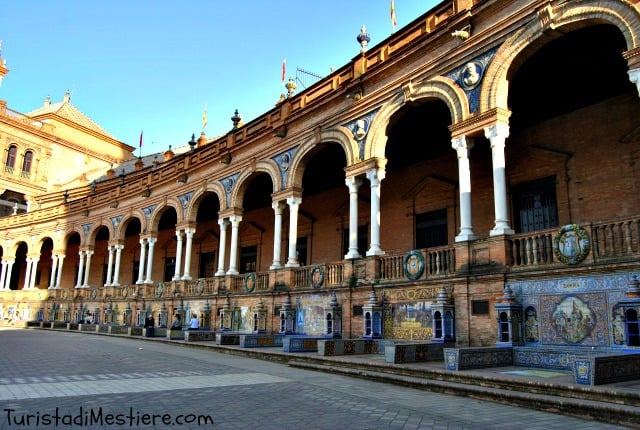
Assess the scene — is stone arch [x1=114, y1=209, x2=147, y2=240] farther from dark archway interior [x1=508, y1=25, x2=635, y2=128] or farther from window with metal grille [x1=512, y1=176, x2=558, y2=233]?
dark archway interior [x1=508, y1=25, x2=635, y2=128]

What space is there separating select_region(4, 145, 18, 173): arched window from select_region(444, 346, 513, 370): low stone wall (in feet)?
147

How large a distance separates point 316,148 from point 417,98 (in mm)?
5056

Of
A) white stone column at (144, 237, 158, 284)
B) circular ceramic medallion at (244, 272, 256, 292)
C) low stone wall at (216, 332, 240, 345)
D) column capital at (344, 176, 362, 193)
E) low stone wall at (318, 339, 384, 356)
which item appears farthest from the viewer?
white stone column at (144, 237, 158, 284)

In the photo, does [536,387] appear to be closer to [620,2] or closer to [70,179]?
[620,2]

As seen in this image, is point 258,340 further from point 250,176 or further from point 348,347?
point 250,176

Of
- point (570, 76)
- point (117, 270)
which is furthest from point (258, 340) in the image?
point (117, 270)

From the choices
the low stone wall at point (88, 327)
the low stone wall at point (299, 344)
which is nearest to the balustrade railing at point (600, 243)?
the low stone wall at point (299, 344)

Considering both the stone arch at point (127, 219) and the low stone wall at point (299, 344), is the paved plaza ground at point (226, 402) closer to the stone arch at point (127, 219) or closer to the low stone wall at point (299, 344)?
the low stone wall at point (299, 344)

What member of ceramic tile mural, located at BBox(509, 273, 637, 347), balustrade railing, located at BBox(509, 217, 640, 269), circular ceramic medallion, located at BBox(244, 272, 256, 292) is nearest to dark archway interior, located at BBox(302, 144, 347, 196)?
circular ceramic medallion, located at BBox(244, 272, 256, 292)

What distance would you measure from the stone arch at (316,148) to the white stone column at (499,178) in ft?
16.9

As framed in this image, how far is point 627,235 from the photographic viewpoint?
8.98 m

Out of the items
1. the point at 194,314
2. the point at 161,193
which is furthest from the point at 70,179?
the point at 194,314

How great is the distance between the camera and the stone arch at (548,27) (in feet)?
32.4

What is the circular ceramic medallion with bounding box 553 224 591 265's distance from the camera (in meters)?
9.49
